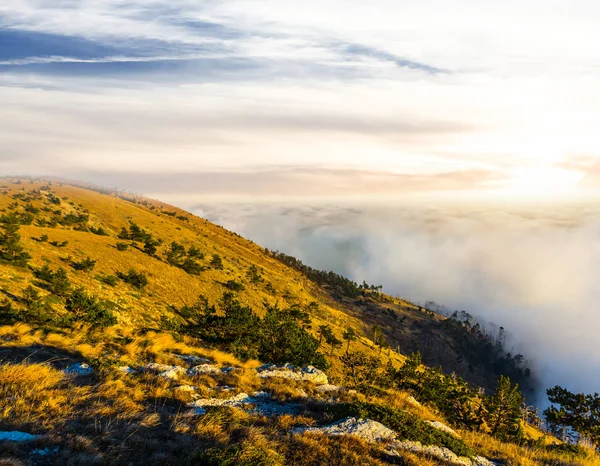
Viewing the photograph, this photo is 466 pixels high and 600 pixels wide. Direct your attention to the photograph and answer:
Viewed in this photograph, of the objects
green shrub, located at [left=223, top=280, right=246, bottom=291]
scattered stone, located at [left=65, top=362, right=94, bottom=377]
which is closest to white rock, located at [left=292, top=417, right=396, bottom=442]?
scattered stone, located at [left=65, top=362, right=94, bottom=377]

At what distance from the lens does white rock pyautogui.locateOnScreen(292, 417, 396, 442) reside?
10.1 metres

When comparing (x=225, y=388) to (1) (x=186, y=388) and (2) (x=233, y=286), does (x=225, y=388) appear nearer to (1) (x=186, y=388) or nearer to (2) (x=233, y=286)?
(1) (x=186, y=388)

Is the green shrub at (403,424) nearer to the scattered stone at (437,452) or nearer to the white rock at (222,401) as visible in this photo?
the scattered stone at (437,452)

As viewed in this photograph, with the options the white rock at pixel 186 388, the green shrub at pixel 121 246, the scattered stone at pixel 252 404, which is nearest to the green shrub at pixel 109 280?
the green shrub at pixel 121 246

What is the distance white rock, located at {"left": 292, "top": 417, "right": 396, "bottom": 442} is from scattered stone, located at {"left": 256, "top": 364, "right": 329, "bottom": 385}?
18.2 ft

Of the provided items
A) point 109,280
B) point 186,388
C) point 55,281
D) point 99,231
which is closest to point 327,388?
point 186,388

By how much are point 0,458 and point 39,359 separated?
8.53 meters

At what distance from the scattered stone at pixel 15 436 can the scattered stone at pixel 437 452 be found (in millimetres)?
8705

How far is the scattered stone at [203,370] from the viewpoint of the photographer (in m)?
14.8

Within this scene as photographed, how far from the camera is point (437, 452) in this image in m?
10.2

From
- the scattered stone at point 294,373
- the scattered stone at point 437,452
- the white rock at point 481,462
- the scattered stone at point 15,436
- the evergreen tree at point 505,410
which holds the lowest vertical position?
the evergreen tree at point 505,410

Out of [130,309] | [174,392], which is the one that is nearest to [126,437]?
[174,392]

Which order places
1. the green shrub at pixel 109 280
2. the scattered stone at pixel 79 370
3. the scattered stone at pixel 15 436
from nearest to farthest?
the scattered stone at pixel 15 436 < the scattered stone at pixel 79 370 < the green shrub at pixel 109 280

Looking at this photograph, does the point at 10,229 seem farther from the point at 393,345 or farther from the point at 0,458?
the point at 393,345
